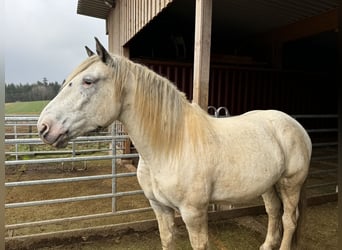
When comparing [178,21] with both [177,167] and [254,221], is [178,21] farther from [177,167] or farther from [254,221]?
[177,167]

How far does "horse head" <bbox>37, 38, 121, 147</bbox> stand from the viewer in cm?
131

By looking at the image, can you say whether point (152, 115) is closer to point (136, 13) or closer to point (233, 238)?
point (233, 238)

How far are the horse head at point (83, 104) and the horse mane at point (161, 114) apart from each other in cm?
10

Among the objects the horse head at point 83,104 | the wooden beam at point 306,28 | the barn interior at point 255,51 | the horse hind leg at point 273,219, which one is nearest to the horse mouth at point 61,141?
the horse head at point 83,104

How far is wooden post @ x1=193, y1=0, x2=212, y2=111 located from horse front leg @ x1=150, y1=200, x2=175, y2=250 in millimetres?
899

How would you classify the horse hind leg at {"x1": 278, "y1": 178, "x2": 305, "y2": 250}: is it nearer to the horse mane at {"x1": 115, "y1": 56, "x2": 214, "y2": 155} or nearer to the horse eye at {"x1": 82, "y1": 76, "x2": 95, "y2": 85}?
the horse mane at {"x1": 115, "y1": 56, "x2": 214, "y2": 155}

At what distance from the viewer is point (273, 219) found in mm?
2176

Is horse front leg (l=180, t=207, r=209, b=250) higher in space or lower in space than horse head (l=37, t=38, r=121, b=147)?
lower

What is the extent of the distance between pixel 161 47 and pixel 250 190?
22.3 ft

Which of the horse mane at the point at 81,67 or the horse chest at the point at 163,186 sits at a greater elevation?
the horse mane at the point at 81,67

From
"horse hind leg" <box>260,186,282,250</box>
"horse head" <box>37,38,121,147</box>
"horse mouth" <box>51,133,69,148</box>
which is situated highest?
"horse head" <box>37,38,121,147</box>

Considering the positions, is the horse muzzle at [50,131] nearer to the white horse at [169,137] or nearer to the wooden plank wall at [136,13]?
the white horse at [169,137]

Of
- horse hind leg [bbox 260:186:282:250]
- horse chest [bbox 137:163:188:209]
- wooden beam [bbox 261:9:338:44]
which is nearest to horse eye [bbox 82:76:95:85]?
horse chest [bbox 137:163:188:209]

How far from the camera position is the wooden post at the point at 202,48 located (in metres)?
2.16
